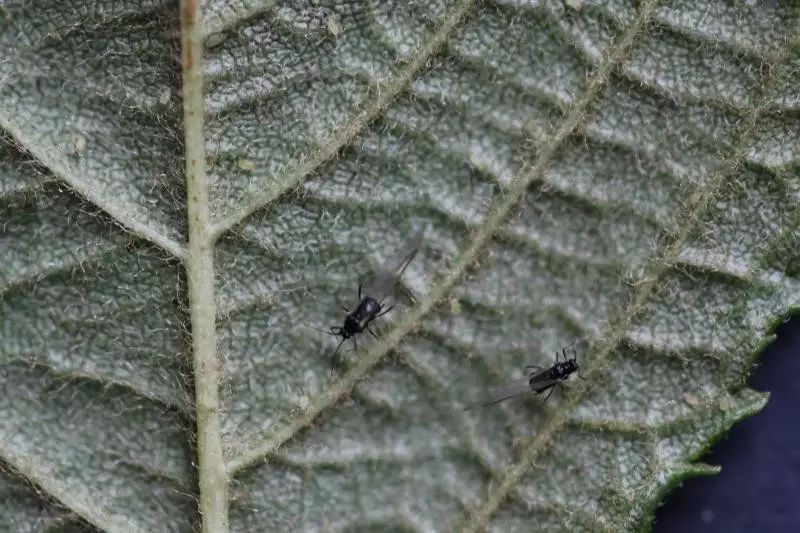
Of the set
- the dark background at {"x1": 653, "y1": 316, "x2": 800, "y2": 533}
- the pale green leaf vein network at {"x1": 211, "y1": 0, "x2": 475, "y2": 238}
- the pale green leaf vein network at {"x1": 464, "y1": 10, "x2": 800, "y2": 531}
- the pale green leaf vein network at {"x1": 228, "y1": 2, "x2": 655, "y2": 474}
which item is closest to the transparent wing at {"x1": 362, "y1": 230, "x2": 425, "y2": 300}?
the pale green leaf vein network at {"x1": 228, "y1": 2, "x2": 655, "y2": 474}

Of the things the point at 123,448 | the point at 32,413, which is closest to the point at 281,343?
the point at 123,448

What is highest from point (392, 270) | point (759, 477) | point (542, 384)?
point (392, 270)

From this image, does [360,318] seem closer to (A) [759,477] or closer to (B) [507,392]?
(B) [507,392]

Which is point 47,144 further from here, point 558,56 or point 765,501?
point 765,501

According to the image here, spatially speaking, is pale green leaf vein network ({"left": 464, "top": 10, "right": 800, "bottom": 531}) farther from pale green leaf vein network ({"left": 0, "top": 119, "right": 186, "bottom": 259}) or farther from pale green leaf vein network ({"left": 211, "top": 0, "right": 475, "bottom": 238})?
pale green leaf vein network ({"left": 0, "top": 119, "right": 186, "bottom": 259})

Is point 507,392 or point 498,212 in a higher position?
point 498,212

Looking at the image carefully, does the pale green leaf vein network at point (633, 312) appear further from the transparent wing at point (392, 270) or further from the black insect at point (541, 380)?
the transparent wing at point (392, 270)

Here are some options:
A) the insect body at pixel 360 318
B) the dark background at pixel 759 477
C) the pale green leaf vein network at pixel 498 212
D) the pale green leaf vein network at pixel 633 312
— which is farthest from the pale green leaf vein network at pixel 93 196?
the dark background at pixel 759 477

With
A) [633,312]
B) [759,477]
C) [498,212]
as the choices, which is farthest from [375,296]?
[759,477]
